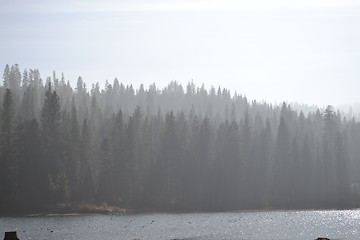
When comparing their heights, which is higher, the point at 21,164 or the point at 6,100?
the point at 6,100

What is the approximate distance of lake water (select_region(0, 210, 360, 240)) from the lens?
72.2 metres

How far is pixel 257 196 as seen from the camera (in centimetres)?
13762

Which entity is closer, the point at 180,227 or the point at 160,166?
the point at 180,227

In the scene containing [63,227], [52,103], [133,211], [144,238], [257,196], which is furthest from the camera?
[257,196]

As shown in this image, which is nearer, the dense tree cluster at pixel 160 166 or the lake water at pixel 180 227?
the lake water at pixel 180 227

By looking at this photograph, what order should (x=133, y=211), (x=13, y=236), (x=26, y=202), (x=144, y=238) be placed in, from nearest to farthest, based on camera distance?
1. (x=13, y=236)
2. (x=144, y=238)
3. (x=26, y=202)
4. (x=133, y=211)

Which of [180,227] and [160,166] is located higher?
[160,166]

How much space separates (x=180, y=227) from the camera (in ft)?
276

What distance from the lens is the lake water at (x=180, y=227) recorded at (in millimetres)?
72250

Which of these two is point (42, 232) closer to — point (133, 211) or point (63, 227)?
point (63, 227)

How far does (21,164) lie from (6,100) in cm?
1688

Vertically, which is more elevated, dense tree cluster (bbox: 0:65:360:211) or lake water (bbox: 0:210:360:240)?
dense tree cluster (bbox: 0:65:360:211)

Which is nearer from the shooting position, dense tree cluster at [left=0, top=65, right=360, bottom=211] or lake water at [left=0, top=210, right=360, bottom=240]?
lake water at [left=0, top=210, right=360, bottom=240]

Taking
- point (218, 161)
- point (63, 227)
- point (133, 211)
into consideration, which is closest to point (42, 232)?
point (63, 227)
